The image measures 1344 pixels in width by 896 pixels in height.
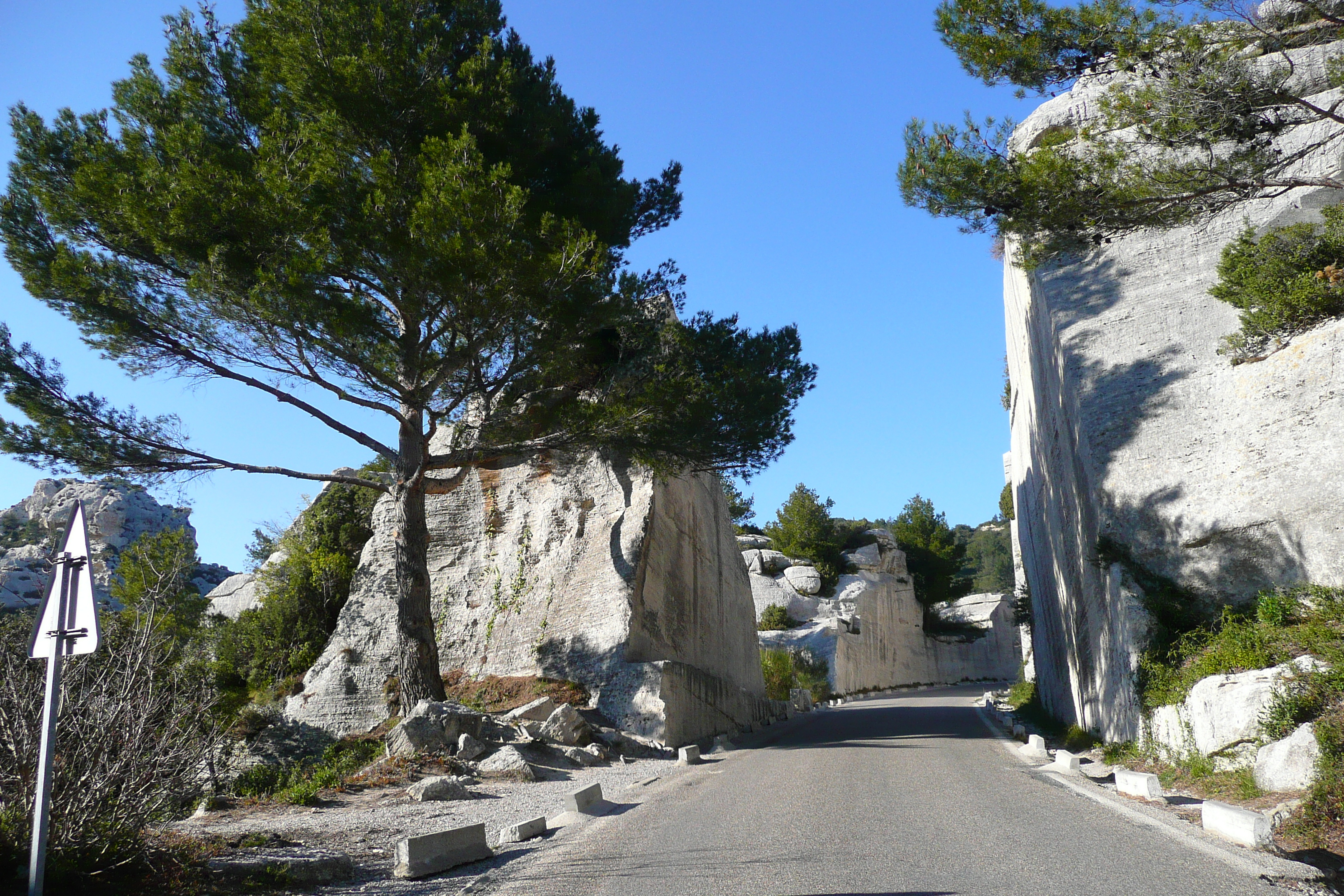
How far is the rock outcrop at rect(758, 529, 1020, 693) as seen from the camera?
4062cm

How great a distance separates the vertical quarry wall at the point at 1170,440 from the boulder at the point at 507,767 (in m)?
7.74

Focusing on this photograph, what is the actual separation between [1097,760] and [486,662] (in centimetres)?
1159

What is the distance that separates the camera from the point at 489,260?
1162 centimetres

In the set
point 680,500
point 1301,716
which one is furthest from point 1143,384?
point 680,500

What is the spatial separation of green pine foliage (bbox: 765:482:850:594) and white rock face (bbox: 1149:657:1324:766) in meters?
39.3

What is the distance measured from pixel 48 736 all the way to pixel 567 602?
45.1 feet

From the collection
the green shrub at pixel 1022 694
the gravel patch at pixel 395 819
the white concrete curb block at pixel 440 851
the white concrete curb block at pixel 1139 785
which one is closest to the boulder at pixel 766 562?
the green shrub at pixel 1022 694

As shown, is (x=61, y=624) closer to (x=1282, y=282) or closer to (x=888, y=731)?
Result: (x=1282, y=282)

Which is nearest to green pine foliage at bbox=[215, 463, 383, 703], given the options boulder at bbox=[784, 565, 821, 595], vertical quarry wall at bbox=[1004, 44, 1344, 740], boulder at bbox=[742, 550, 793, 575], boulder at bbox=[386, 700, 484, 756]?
boulder at bbox=[386, 700, 484, 756]

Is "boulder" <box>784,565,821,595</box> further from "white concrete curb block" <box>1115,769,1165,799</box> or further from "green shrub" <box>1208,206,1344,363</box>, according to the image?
"white concrete curb block" <box>1115,769,1165,799</box>

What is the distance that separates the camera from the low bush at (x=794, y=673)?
30016mm

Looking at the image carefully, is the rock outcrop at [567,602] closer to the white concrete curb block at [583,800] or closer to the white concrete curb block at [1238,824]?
the white concrete curb block at [583,800]

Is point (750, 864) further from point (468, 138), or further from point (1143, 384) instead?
point (1143, 384)

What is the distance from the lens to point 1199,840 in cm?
538
